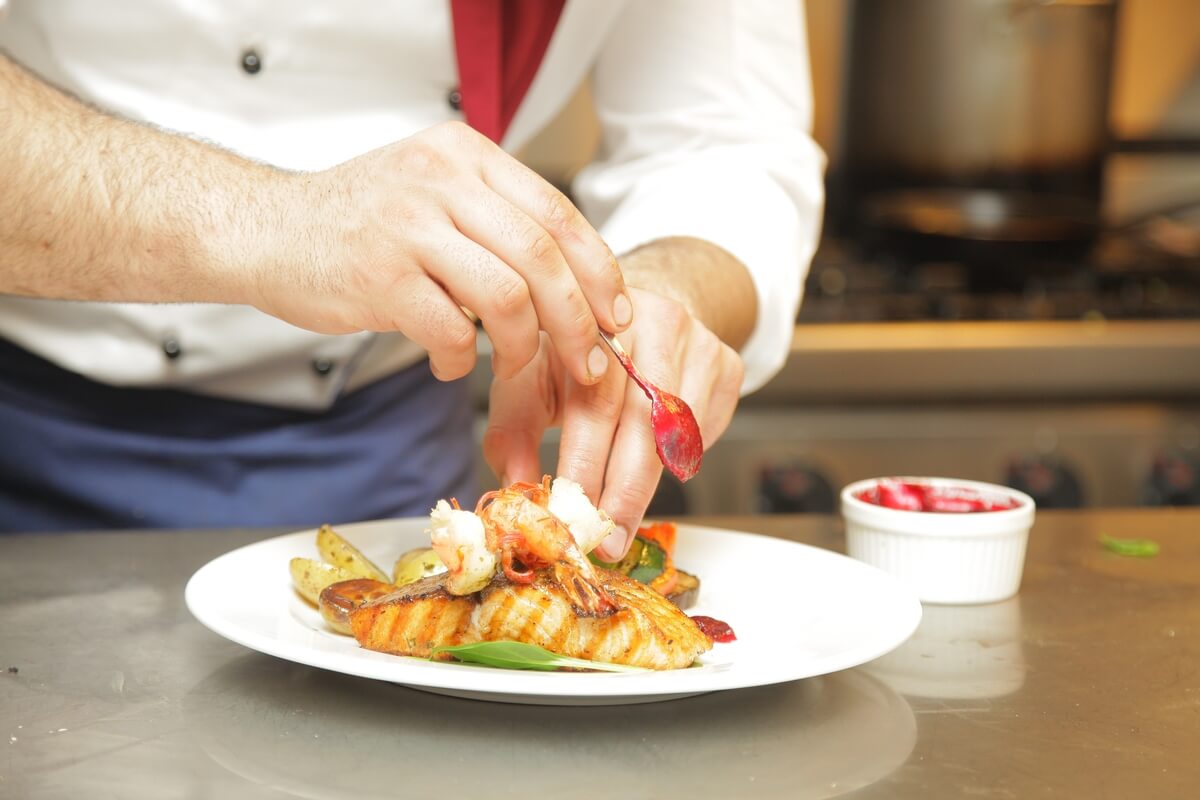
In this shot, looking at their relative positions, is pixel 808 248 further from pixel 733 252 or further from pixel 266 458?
pixel 266 458

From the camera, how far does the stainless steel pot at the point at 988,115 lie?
2754 millimetres

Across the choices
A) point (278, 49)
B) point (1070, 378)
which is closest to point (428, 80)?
point (278, 49)

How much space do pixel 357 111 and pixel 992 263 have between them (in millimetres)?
1639

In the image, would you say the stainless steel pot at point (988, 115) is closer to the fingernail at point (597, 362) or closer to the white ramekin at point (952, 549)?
the white ramekin at point (952, 549)

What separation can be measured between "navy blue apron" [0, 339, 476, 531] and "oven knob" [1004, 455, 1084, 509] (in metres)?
1.14

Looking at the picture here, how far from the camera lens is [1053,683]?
3.14 ft

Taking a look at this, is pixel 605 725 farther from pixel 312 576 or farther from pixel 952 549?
pixel 952 549

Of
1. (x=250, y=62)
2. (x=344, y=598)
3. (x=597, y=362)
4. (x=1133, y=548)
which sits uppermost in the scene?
(x=250, y=62)

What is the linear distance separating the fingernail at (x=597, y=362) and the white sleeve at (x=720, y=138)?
409mm

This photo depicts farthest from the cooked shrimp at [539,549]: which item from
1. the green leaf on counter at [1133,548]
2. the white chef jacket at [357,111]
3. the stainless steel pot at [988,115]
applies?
the stainless steel pot at [988,115]

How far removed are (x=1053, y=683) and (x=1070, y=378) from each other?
1547mm

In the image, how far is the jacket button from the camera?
1371 millimetres

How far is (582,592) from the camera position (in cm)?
88

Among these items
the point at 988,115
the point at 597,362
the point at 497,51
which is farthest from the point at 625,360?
the point at 988,115
